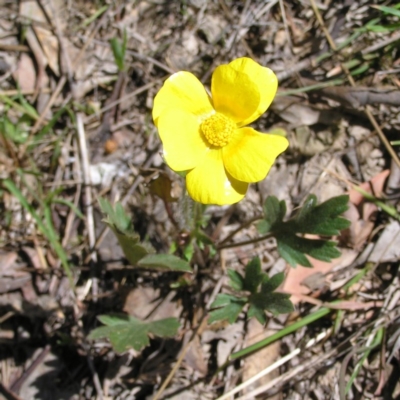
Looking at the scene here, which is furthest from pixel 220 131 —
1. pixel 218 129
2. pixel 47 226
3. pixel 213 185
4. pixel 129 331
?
pixel 47 226

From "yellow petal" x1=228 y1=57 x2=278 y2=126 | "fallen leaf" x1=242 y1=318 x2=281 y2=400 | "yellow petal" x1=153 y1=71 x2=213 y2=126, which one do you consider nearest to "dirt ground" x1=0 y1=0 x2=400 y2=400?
"fallen leaf" x1=242 y1=318 x2=281 y2=400

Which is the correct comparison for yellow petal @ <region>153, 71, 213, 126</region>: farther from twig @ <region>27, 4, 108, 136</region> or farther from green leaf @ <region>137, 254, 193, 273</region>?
twig @ <region>27, 4, 108, 136</region>

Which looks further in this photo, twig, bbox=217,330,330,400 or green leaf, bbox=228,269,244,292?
twig, bbox=217,330,330,400

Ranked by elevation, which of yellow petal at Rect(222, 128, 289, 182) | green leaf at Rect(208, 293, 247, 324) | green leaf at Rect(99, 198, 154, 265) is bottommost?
green leaf at Rect(208, 293, 247, 324)

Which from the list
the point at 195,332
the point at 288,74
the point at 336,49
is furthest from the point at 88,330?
the point at 336,49

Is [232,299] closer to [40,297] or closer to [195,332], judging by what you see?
[195,332]

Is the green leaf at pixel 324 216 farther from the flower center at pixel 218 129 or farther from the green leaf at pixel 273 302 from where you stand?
the flower center at pixel 218 129
